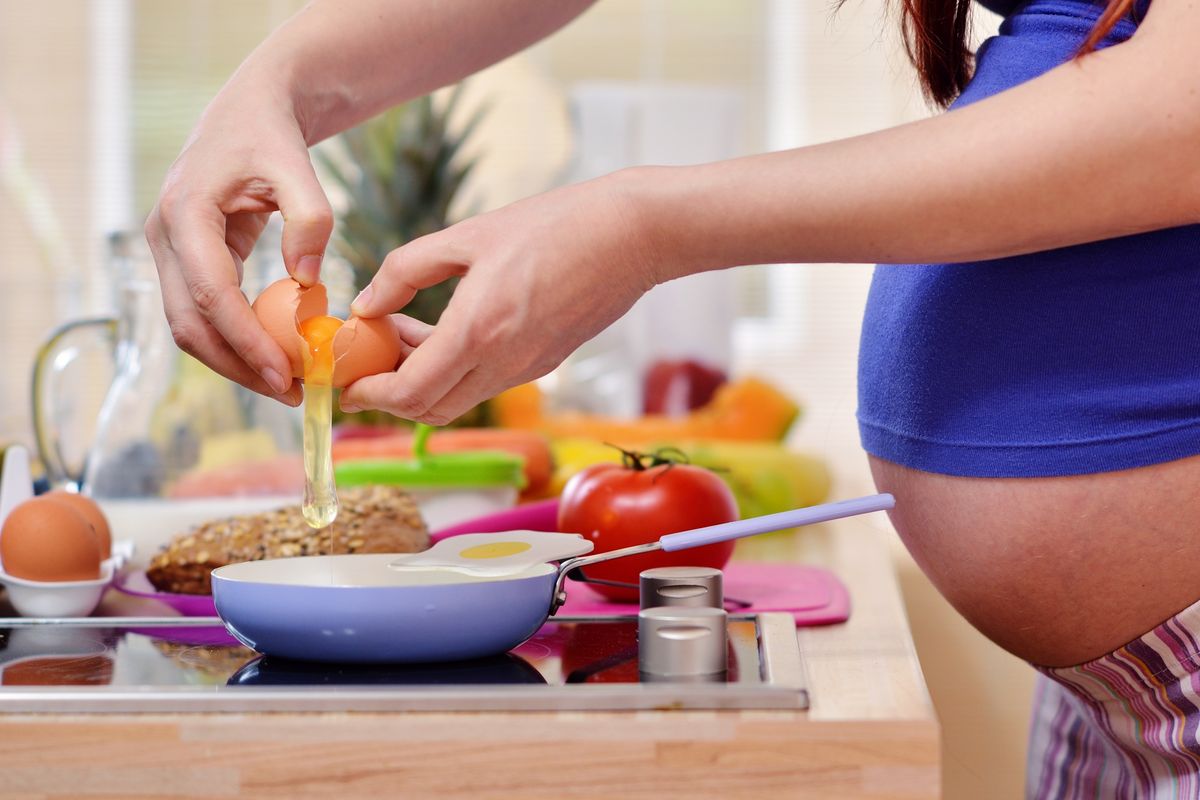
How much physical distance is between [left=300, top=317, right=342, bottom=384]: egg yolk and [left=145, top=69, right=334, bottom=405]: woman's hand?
0.02 meters

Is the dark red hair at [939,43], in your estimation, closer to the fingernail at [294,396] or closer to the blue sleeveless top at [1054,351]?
the blue sleeveless top at [1054,351]

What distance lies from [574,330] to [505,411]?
148cm

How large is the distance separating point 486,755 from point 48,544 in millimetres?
471

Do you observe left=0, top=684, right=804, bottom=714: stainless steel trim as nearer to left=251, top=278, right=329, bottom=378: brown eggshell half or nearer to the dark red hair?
left=251, top=278, right=329, bottom=378: brown eggshell half

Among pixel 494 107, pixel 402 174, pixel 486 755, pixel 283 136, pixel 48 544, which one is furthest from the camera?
pixel 494 107

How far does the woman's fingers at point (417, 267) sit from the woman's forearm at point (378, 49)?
225 millimetres

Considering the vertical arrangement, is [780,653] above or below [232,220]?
below

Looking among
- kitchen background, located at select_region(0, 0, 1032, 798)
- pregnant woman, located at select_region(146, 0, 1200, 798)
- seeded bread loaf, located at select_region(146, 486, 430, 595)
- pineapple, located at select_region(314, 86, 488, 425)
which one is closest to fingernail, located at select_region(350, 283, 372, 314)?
pregnant woman, located at select_region(146, 0, 1200, 798)

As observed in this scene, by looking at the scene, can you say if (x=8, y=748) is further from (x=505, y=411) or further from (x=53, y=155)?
(x=53, y=155)

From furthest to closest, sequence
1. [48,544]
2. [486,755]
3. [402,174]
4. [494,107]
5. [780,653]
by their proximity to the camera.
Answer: [494,107] → [402,174] → [48,544] → [780,653] → [486,755]

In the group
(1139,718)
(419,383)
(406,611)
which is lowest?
(1139,718)

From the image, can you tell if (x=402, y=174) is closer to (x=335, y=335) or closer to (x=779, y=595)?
(x=779, y=595)

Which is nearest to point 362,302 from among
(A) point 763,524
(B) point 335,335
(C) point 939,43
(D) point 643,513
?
(B) point 335,335

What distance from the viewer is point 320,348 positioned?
2.21 ft
